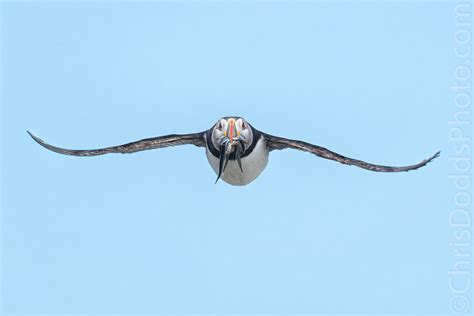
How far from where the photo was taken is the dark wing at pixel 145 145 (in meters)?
50.7

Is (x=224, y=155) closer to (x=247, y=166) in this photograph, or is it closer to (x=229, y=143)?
(x=229, y=143)

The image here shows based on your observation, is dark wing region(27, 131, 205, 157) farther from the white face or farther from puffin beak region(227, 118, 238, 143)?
puffin beak region(227, 118, 238, 143)

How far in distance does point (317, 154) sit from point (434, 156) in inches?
165

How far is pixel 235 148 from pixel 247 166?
5.27 feet

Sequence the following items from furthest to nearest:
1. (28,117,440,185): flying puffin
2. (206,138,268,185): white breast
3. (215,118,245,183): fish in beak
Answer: (206,138,268,185): white breast
(28,117,440,185): flying puffin
(215,118,245,183): fish in beak

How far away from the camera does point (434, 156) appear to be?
4778 cm

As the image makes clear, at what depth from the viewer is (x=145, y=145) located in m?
51.3

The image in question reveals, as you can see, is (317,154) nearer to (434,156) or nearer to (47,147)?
(434,156)

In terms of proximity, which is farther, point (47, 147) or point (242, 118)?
point (47, 147)

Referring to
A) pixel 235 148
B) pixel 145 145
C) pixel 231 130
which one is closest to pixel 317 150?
pixel 235 148

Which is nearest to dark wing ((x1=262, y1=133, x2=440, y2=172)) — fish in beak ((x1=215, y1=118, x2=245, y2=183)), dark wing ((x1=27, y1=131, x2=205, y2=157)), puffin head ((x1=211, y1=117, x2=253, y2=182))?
puffin head ((x1=211, y1=117, x2=253, y2=182))

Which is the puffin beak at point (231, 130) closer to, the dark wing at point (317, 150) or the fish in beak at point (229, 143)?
the fish in beak at point (229, 143)

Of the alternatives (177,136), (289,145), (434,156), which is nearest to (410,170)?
(434,156)

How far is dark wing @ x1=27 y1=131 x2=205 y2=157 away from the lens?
5066cm
